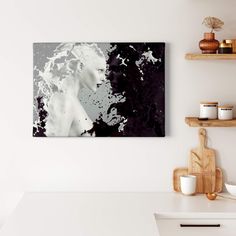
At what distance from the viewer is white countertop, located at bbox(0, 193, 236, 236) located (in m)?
2.30

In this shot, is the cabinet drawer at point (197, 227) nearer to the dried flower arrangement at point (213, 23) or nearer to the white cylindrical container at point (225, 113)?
the white cylindrical container at point (225, 113)

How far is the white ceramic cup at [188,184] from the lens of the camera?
2.93m

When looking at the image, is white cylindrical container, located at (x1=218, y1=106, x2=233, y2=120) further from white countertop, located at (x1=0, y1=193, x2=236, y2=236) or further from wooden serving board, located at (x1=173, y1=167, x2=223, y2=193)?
white countertop, located at (x1=0, y1=193, x2=236, y2=236)

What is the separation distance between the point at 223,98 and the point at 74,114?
0.95 m

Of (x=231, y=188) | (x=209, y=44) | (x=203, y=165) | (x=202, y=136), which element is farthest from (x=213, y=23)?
(x=231, y=188)

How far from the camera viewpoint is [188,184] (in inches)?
116

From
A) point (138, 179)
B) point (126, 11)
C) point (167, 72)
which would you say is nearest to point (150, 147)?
point (138, 179)

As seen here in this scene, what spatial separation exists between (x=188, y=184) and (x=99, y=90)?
31.6 inches

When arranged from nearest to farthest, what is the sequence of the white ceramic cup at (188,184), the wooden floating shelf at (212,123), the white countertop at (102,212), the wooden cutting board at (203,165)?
the white countertop at (102,212) → the wooden floating shelf at (212,123) → the white ceramic cup at (188,184) → the wooden cutting board at (203,165)

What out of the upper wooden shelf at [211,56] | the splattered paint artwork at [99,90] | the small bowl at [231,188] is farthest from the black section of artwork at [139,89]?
the small bowl at [231,188]

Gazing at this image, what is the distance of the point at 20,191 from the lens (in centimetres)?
306

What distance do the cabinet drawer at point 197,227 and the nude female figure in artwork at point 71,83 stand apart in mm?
774

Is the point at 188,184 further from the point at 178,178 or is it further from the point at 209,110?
the point at 209,110

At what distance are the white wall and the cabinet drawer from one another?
1.53 ft
